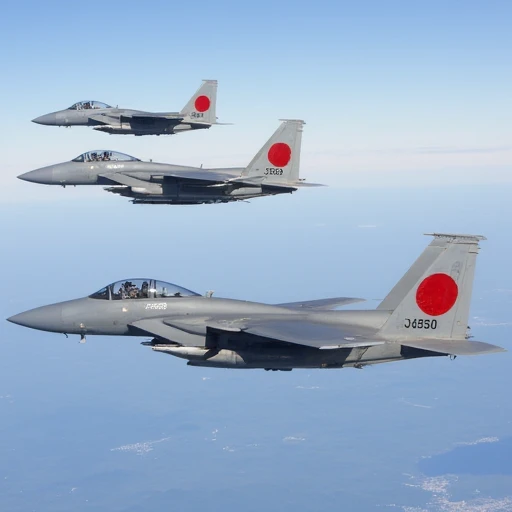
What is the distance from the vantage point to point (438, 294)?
22609 mm

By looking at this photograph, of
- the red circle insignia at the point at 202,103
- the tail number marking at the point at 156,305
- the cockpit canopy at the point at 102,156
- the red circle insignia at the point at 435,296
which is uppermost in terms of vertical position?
the red circle insignia at the point at 202,103

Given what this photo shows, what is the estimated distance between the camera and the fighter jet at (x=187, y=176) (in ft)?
120

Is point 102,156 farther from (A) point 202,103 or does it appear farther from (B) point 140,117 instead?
(A) point 202,103

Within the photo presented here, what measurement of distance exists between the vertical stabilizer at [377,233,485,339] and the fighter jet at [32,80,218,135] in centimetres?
2958

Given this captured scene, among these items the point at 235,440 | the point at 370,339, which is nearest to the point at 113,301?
the point at 370,339

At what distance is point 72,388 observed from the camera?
655ft

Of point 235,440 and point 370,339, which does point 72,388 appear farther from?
point 370,339

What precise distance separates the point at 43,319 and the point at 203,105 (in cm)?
3074

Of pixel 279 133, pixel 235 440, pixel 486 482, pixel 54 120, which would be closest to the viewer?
pixel 279 133

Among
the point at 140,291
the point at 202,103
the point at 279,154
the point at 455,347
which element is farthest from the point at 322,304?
the point at 202,103

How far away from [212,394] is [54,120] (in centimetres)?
15367

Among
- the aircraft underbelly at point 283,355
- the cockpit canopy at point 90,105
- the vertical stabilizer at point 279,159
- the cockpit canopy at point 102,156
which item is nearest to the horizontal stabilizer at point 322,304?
the aircraft underbelly at point 283,355

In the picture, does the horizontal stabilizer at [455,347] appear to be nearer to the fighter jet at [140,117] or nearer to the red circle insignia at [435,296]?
the red circle insignia at [435,296]

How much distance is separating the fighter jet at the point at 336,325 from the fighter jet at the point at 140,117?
26.0 meters
